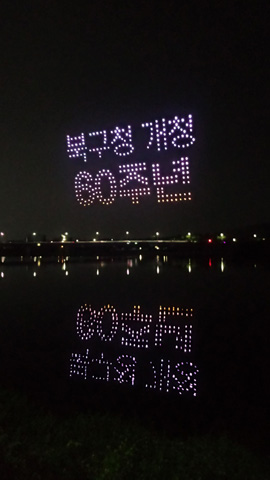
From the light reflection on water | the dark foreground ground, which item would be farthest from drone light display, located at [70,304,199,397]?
the dark foreground ground

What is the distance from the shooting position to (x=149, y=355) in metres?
9.23

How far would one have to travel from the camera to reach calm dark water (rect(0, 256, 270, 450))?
6.38 m

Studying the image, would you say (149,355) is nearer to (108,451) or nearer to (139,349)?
(139,349)

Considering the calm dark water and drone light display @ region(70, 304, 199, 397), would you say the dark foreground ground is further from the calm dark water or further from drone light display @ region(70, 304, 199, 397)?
drone light display @ region(70, 304, 199, 397)

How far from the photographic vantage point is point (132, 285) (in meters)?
21.8

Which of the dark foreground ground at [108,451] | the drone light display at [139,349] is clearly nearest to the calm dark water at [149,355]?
the drone light display at [139,349]

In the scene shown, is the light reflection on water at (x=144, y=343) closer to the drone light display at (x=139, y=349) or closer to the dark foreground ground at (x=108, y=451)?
the drone light display at (x=139, y=349)

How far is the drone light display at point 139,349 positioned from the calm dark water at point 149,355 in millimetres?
19

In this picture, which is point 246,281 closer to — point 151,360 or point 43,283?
point 43,283

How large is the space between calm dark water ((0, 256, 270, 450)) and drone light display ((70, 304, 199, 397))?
0.7 inches

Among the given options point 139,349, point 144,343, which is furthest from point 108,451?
point 144,343

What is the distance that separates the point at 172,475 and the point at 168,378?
3.62 m

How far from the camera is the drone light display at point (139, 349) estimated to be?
7.68 metres

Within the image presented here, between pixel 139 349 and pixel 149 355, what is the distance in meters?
0.53
